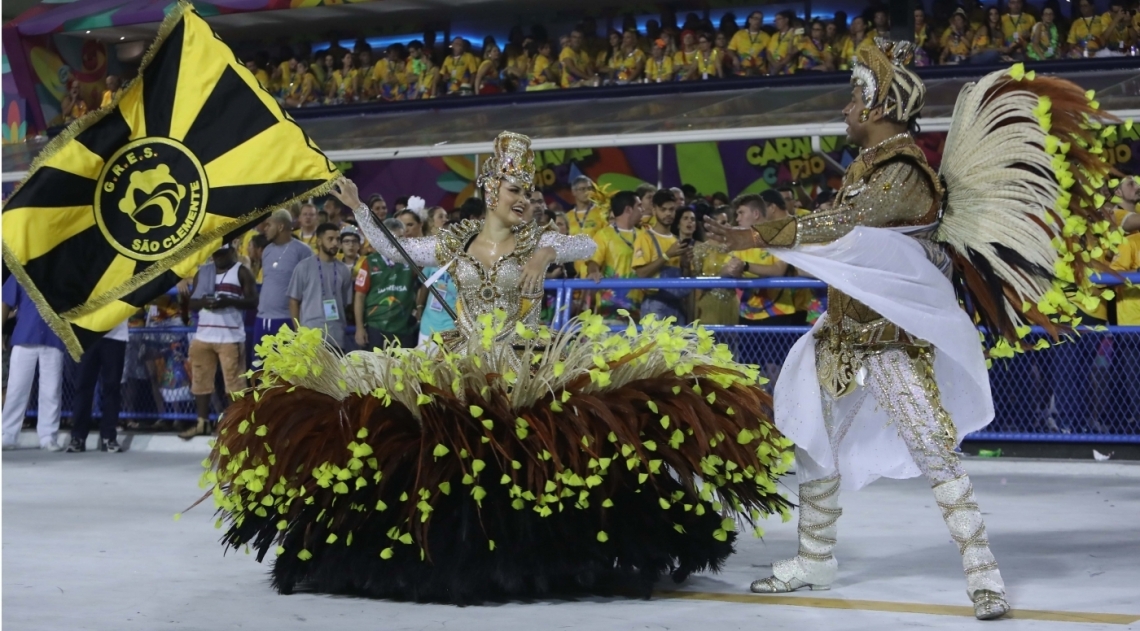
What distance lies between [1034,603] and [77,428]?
817 cm

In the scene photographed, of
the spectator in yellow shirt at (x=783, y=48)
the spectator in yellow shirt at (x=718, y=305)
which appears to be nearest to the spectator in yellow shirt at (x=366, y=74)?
the spectator in yellow shirt at (x=783, y=48)

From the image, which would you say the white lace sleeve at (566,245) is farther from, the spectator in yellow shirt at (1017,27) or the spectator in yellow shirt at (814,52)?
the spectator in yellow shirt at (814,52)

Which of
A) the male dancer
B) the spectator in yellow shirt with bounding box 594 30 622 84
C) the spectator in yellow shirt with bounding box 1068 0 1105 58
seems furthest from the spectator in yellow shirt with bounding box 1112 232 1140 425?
the spectator in yellow shirt with bounding box 594 30 622 84

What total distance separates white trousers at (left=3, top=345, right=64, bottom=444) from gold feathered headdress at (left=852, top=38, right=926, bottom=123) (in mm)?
7921

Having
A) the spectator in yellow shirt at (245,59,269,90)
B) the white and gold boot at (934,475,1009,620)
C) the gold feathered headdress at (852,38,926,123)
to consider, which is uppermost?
A: the spectator in yellow shirt at (245,59,269,90)

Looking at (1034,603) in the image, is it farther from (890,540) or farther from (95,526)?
(95,526)

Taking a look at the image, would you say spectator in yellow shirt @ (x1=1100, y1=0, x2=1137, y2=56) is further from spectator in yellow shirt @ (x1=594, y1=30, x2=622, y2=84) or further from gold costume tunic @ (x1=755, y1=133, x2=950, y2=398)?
gold costume tunic @ (x1=755, y1=133, x2=950, y2=398)

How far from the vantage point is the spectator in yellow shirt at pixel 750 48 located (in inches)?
609

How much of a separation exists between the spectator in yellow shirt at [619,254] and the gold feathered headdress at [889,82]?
4.66 meters

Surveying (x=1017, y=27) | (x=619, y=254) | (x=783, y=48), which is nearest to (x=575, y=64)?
(x=783, y=48)

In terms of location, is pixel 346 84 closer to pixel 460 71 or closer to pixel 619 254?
pixel 460 71

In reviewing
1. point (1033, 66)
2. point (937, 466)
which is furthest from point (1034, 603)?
point (1033, 66)

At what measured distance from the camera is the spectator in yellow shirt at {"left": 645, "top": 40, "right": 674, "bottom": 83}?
636 inches

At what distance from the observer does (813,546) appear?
529 centimetres
